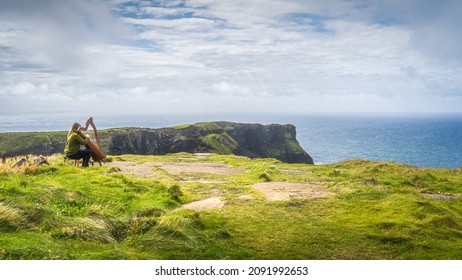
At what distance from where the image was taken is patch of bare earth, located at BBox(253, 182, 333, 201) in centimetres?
1734

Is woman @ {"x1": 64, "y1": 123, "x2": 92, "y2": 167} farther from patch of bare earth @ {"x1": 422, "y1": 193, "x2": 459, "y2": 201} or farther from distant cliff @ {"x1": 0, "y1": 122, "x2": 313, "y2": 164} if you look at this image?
distant cliff @ {"x1": 0, "y1": 122, "x2": 313, "y2": 164}

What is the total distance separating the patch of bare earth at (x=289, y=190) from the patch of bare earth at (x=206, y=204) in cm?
230

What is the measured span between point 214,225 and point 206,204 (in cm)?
399

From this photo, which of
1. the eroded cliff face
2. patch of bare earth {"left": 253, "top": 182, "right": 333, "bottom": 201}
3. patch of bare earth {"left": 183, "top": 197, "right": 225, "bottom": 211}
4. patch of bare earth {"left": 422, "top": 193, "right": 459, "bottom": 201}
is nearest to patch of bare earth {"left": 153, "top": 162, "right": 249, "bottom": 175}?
patch of bare earth {"left": 253, "top": 182, "right": 333, "bottom": 201}

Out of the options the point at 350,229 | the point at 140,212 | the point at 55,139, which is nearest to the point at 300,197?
the point at 350,229

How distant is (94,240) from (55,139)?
5884 inches

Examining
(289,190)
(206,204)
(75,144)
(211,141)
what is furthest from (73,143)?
(211,141)

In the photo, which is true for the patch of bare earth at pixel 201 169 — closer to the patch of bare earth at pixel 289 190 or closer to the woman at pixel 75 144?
the woman at pixel 75 144

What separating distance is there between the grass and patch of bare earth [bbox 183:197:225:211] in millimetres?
396

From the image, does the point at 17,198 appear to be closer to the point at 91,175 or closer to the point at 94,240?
the point at 94,240

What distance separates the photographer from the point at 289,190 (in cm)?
1903

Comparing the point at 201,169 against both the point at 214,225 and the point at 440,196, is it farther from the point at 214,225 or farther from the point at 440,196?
the point at 214,225

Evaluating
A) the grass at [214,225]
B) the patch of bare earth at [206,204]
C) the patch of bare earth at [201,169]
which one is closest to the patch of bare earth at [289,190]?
the grass at [214,225]

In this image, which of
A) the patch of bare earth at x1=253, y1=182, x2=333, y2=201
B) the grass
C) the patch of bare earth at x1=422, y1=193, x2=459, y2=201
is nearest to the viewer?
the grass
